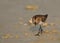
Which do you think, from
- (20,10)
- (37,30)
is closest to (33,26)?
(37,30)

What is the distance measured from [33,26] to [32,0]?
193 mm

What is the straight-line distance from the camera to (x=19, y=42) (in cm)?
126

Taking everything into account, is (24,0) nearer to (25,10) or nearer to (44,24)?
(25,10)

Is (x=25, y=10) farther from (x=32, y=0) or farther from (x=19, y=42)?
(x=19, y=42)

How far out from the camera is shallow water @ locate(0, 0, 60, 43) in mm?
1269

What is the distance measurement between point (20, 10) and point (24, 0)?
0.08m

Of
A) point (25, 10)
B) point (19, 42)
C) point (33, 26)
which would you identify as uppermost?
point (25, 10)

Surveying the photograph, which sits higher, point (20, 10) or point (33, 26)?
point (20, 10)

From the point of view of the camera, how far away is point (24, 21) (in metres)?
1.29

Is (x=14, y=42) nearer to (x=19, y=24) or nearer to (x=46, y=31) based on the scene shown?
(x=19, y=24)

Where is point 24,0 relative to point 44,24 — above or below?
above

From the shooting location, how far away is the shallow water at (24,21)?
4.16 feet

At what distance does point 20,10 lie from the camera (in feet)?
4.29

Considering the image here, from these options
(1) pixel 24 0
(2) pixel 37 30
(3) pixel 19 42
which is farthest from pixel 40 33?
(1) pixel 24 0
